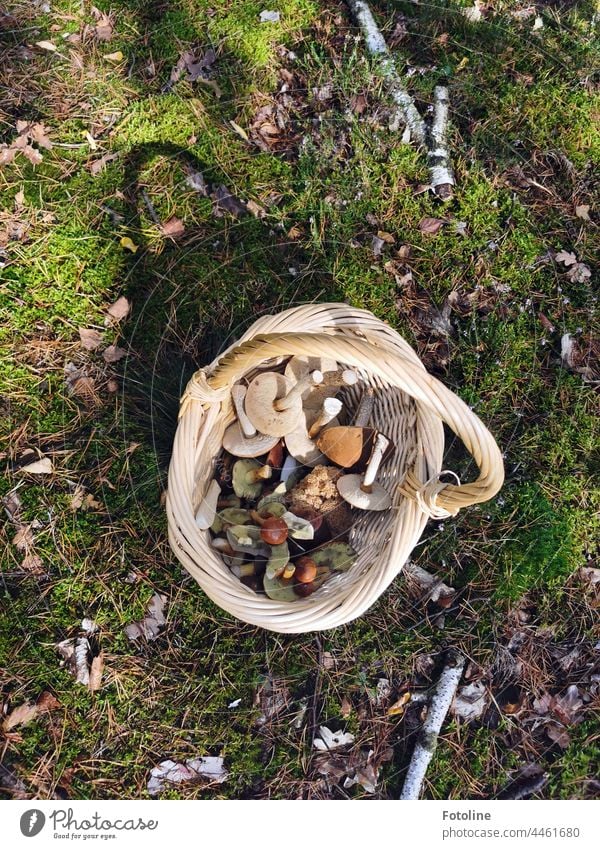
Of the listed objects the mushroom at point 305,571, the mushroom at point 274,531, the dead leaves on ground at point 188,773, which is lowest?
the dead leaves on ground at point 188,773

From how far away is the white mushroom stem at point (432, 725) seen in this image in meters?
3.17

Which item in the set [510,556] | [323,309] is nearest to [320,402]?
[323,309]

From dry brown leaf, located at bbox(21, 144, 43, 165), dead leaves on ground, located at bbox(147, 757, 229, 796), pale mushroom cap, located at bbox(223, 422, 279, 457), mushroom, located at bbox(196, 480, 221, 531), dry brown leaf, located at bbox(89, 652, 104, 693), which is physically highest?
dry brown leaf, located at bbox(21, 144, 43, 165)

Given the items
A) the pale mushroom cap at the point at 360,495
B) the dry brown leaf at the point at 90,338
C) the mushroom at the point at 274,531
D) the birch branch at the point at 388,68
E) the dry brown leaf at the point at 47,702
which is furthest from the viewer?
the birch branch at the point at 388,68

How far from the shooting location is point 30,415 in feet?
11.0

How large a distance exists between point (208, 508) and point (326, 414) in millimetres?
707

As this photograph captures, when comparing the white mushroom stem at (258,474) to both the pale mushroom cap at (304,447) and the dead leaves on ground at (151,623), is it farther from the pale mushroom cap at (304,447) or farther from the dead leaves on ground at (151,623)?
the dead leaves on ground at (151,623)

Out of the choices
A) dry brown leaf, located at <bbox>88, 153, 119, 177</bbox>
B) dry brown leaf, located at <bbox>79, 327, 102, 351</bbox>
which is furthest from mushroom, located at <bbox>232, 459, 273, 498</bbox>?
dry brown leaf, located at <bbox>88, 153, 119, 177</bbox>

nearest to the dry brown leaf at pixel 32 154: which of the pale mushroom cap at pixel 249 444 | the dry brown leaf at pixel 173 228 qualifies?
the dry brown leaf at pixel 173 228

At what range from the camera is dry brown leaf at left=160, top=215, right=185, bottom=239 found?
11.8 ft

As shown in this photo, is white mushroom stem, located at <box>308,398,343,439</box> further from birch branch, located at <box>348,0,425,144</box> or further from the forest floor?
birch branch, located at <box>348,0,425,144</box>

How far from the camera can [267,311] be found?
355cm
